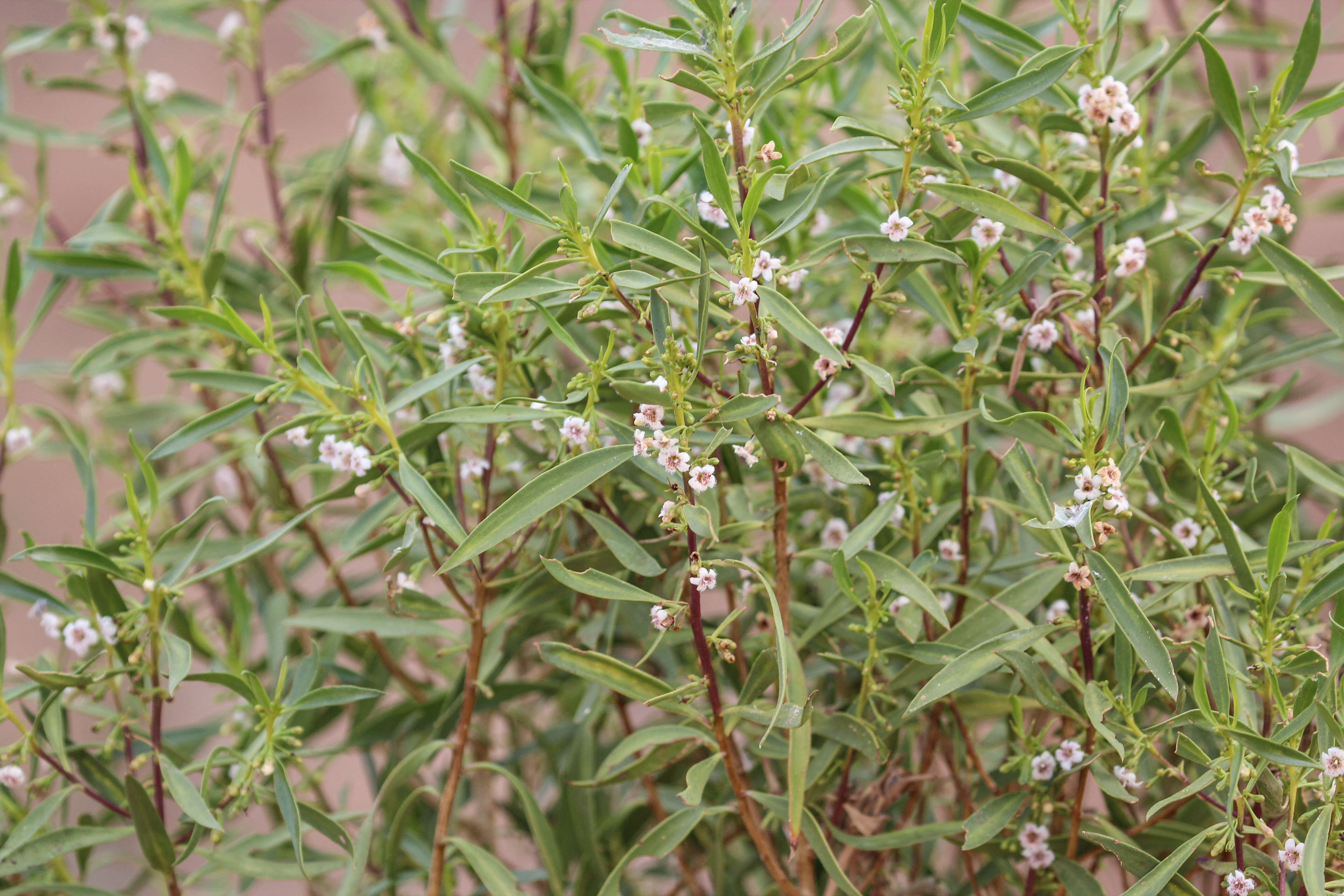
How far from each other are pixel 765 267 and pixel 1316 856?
343mm

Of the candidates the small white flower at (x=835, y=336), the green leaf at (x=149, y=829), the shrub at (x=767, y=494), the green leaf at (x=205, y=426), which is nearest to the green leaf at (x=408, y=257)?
the shrub at (x=767, y=494)

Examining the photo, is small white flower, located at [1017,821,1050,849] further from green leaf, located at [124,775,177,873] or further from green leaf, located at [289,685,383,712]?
green leaf, located at [124,775,177,873]

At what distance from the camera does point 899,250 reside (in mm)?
478

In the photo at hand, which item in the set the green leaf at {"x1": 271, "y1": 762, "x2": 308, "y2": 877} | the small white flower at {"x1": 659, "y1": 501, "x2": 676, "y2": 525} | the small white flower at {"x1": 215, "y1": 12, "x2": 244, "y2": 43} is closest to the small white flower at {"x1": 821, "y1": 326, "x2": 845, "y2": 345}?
the small white flower at {"x1": 659, "y1": 501, "x2": 676, "y2": 525}

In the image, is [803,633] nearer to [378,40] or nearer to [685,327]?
[685,327]

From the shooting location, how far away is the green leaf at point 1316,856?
42 cm

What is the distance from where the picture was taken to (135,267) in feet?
2.22

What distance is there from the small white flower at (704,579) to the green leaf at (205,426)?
249mm

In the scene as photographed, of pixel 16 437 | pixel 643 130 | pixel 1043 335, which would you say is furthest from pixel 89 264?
pixel 1043 335

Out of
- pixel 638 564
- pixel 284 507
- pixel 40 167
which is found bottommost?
pixel 284 507

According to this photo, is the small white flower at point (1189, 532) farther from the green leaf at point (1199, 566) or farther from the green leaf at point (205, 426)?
the green leaf at point (205, 426)

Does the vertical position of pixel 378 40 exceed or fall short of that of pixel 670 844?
it exceeds it

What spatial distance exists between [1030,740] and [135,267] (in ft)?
2.03

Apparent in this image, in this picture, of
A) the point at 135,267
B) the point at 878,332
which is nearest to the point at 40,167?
the point at 135,267
